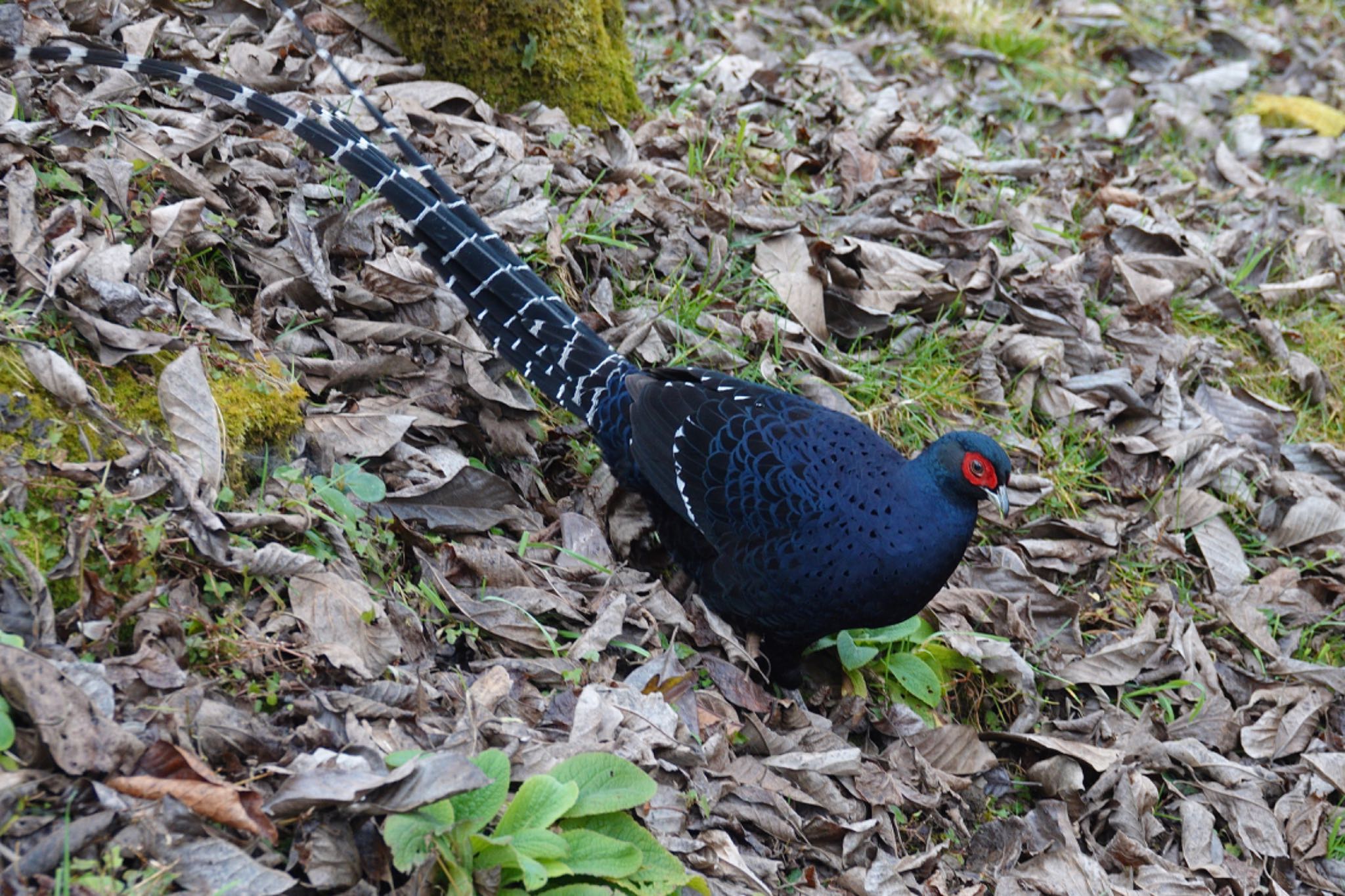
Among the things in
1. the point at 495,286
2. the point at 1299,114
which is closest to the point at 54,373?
the point at 495,286

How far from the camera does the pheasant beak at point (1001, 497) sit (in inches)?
139

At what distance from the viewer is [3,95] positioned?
3.46 meters

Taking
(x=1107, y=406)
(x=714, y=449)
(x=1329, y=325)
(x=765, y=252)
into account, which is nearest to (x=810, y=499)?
(x=714, y=449)

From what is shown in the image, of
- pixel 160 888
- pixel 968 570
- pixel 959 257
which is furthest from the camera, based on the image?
pixel 959 257

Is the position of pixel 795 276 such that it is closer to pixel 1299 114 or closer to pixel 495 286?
pixel 495 286

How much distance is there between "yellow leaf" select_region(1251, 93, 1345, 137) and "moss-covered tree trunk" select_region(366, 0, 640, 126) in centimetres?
493

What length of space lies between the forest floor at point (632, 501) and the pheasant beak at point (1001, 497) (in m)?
0.56

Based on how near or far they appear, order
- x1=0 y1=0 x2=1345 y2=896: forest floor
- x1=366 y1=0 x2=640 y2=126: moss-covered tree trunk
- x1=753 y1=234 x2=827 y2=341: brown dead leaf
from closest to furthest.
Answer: x1=0 y1=0 x2=1345 y2=896: forest floor
x1=753 y1=234 x2=827 y2=341: brown dead leaf
x1=366 y1=0 x2=640 y2=126: moss-covered tree trunk

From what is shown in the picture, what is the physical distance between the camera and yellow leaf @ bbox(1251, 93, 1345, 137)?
7.41m

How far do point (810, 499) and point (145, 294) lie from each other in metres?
2.08

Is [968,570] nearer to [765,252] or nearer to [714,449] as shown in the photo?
[714,449]

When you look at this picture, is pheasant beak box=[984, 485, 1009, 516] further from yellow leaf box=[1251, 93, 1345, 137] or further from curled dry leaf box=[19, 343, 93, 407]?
yellow leaf box=[1251, 93, 1345, 137]

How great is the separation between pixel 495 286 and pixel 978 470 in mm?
1736

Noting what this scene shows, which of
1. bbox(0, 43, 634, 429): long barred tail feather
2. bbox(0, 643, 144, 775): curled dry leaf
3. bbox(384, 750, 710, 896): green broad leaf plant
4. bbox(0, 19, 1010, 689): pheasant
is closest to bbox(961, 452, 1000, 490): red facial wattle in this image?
bbox(0, 19, 1010, 689): pheasant
